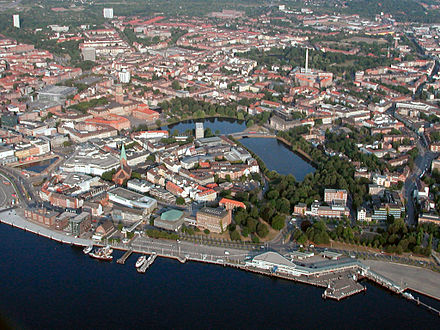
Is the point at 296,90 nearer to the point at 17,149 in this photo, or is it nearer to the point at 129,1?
the point at 17,149

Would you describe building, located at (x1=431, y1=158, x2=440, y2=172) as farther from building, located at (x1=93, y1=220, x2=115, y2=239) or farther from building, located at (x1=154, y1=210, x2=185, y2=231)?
building, located at (x1=93, y1=220, x2=115, y2=239)

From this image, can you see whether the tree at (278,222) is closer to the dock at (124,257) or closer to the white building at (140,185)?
the dock at (124,257)

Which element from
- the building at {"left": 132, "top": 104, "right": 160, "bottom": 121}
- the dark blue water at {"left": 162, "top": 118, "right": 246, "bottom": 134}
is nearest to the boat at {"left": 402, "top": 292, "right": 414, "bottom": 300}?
the dark blue water at {"left": 162, "top": 118, "right": 246, "bottom": 134}

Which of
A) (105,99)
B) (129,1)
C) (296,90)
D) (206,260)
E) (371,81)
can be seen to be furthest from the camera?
(129,1)

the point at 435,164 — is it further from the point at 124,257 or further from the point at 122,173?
the point at 124,257

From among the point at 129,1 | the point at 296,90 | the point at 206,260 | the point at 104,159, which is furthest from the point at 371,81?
the point at 129,1

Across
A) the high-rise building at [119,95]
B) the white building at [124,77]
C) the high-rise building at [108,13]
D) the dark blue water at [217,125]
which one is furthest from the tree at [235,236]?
the high-rise building at [108,13]

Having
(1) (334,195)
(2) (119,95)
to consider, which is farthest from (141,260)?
(2) (119,95)
